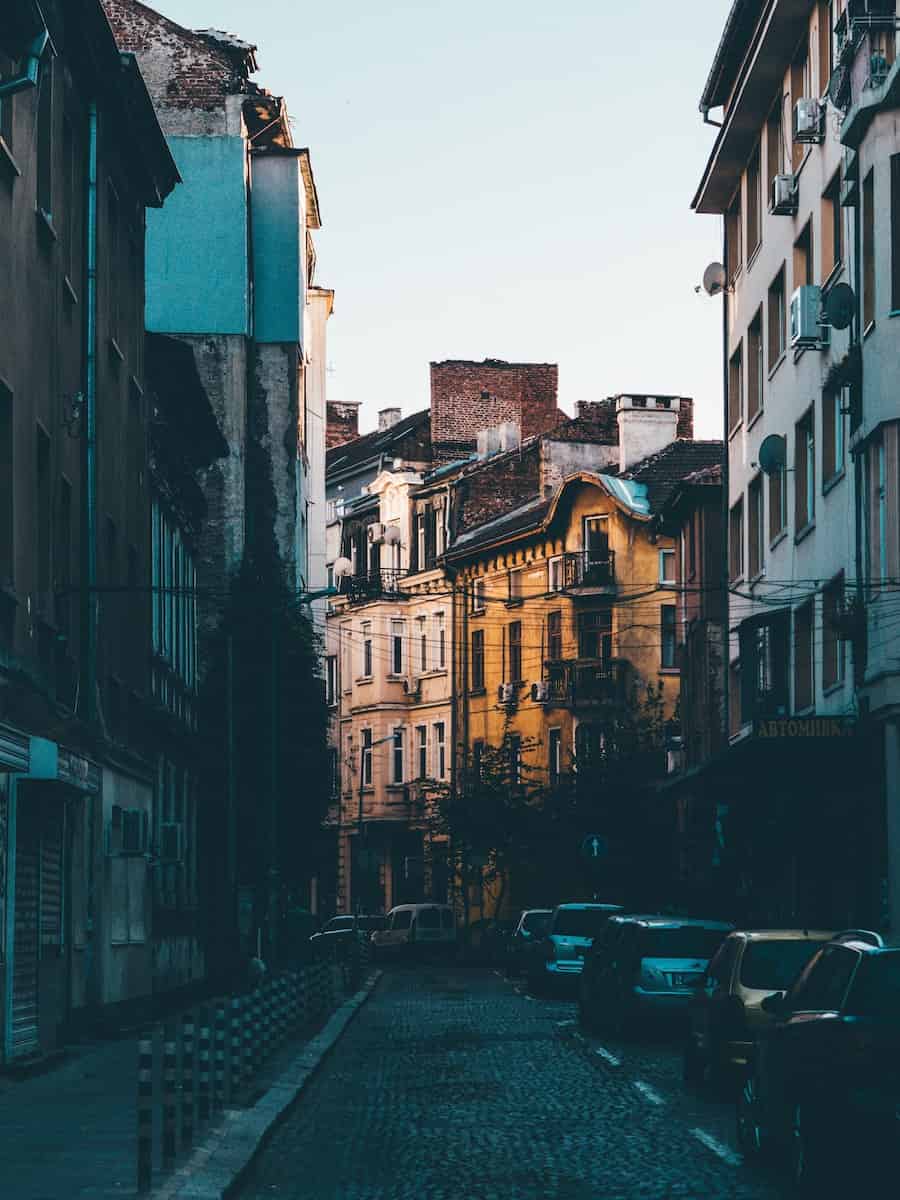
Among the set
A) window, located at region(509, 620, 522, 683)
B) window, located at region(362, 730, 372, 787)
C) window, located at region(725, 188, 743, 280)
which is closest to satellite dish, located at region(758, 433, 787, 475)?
window, located at region(725, 188, 743, 280)

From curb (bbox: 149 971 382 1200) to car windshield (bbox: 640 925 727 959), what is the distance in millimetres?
4427

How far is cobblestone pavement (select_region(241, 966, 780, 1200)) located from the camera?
41.4 ft

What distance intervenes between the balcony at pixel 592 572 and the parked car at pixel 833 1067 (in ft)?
186

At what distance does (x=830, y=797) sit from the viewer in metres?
33.1

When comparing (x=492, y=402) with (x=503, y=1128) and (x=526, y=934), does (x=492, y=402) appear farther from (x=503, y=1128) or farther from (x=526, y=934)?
(x=503, y=1128)

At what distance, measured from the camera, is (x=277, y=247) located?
181 ft

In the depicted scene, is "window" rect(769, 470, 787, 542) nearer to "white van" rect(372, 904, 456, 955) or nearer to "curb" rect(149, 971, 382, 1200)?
"curb" rect(149, 971, 382, 1200)

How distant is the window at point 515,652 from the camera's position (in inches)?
2891

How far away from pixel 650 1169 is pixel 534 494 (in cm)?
6552

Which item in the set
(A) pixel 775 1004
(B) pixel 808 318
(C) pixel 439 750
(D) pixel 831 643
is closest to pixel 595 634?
(C) pixel 439 750

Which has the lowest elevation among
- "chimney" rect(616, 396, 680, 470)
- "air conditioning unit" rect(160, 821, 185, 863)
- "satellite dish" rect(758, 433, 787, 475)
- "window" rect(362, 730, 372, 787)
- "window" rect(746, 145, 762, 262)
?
"air conditioning unit" rect(160, 821, 185, 863)

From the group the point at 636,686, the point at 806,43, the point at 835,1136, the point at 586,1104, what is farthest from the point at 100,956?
the point at 636,686

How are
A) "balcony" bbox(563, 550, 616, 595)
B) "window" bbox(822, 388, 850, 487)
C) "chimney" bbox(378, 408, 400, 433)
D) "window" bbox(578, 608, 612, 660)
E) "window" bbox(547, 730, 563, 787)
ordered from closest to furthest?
"window" bbox(822, 388, 850, 487)
"balcony" bbox(563, 550, 616, 595)
"window" bbox(578, 608, 612, 660)
"window" bbox(547, 730, 563, 787)
"chimney" bbox(378, 408, 400, 433)

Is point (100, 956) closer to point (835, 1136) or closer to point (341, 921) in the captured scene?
point (835, 1136)
